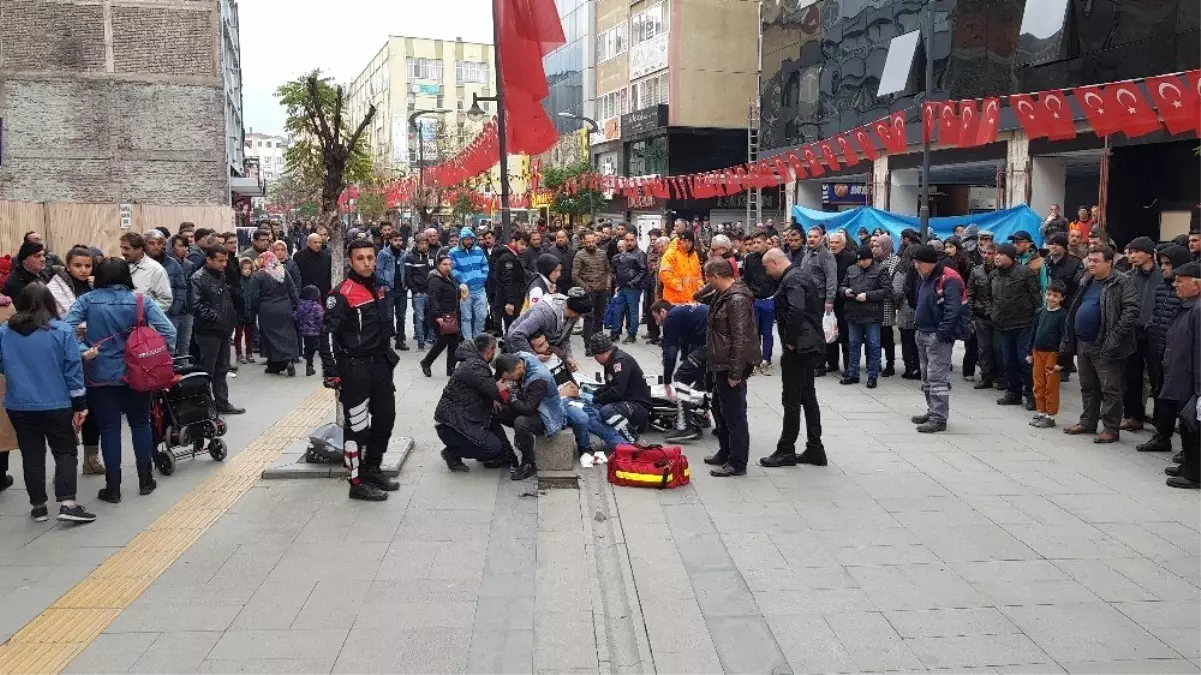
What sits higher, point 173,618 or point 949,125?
point 949,125

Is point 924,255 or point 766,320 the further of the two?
point 766,320

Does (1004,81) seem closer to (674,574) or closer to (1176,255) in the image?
(1176,255)

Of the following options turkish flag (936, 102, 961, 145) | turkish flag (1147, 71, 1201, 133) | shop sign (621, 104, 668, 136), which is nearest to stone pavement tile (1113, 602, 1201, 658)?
turkish flag (1147, 71, 1201, 133)

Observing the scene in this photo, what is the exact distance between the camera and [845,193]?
36.3m

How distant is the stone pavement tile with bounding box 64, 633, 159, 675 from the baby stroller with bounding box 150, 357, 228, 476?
3254 mm

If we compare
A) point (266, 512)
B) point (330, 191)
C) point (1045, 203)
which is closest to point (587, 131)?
point (1045, 203)

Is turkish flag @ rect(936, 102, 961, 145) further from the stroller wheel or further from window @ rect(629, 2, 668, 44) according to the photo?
window @ rect(629, 2, 668, 44)

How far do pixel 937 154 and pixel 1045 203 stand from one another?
14.3 ft

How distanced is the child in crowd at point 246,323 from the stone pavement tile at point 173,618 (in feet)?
24.2

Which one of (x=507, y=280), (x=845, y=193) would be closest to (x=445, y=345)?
(x=507, y=280)

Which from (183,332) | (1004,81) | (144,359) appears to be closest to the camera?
(144,359)

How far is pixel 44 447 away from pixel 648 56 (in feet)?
136

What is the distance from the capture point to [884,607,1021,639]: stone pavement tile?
Answer: 4927mm

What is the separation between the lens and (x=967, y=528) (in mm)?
6641
